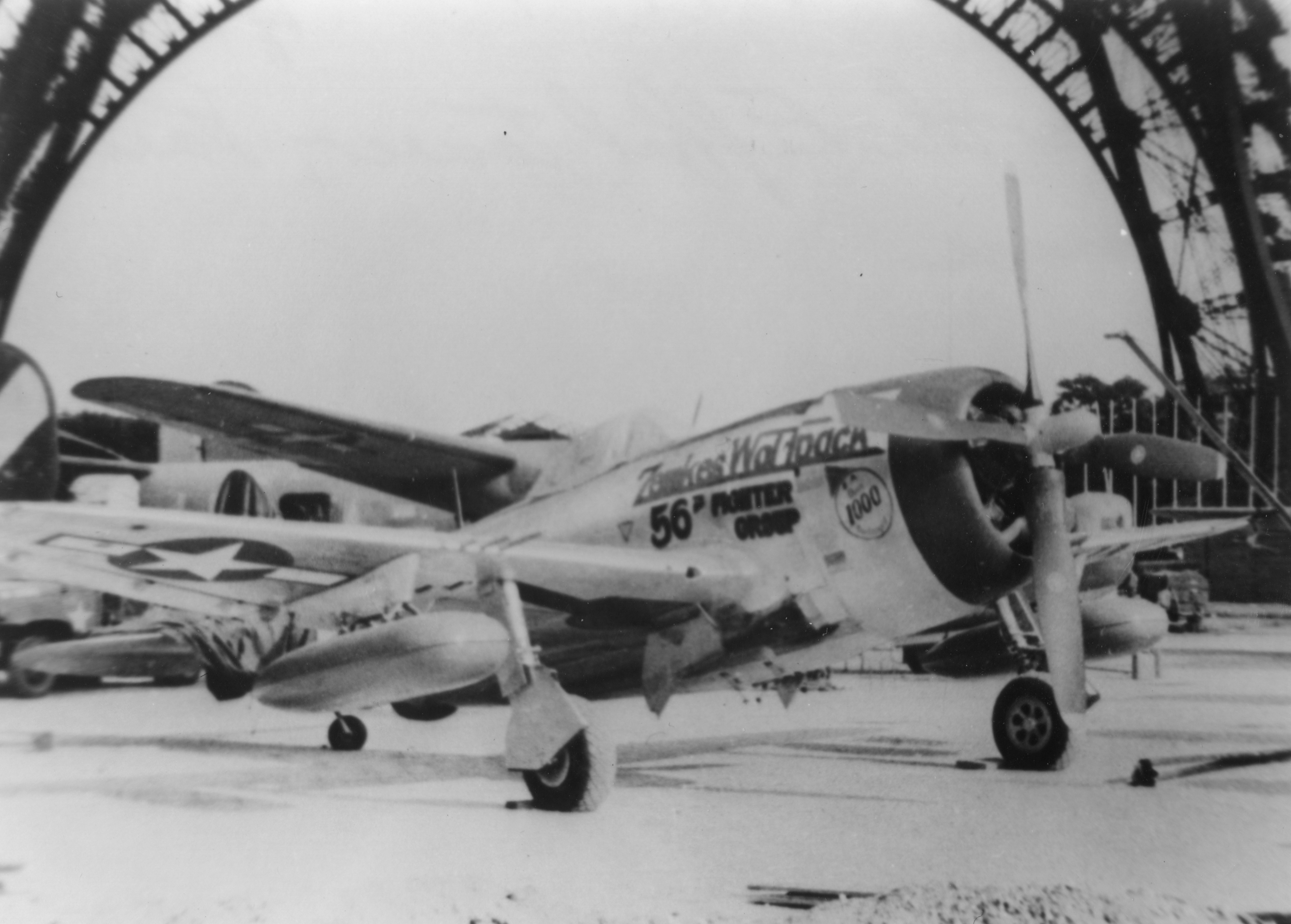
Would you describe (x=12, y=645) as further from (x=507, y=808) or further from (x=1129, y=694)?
(x=1129, y=694)

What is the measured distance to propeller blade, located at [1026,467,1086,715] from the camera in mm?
3170

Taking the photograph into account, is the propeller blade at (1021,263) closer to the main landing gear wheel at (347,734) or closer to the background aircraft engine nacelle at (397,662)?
the background aircraft engine nacelle at (397,662)

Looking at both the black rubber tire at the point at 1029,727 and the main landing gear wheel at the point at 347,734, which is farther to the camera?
the main landing gear wheel at the point at 347,734

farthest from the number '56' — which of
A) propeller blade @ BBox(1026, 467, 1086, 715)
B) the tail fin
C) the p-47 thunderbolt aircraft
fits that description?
the tail fin

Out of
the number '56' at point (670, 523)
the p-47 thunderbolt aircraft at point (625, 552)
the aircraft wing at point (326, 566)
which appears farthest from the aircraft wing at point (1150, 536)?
the number '56' at point (670, 523)

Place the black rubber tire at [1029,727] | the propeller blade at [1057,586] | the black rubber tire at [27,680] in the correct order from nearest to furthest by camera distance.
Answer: the propeller blade at [1057,586], the black rubber tire at [1029,727], the black rubber tire at [27,680]

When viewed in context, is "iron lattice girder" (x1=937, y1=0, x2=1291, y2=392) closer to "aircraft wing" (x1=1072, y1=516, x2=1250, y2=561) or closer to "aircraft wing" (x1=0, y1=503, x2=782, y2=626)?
"aircraft wing" (x1=1072, y1=516, x2=1250, y2=561)

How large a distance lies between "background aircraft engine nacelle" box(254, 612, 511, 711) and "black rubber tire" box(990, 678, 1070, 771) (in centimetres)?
161

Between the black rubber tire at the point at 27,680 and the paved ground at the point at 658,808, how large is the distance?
72 millimetres

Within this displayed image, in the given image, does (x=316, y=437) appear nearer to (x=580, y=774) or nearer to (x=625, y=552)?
(x=625, y=552)

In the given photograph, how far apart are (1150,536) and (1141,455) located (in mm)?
357

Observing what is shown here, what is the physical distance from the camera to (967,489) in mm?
3195

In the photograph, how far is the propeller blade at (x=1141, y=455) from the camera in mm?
3299

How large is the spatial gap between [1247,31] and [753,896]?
10.7ft
